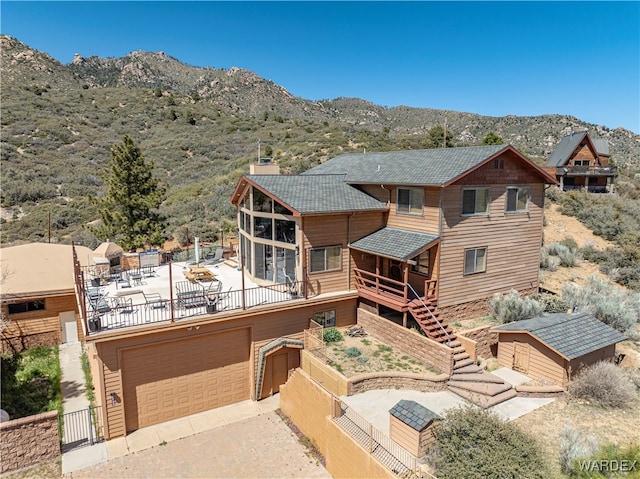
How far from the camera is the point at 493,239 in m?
17.4

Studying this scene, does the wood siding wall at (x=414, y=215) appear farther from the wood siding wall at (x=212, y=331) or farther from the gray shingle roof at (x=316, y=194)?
the wood siding wall at (x=212, y=331)

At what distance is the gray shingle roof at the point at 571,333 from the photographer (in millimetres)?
13164

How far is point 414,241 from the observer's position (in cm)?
1588

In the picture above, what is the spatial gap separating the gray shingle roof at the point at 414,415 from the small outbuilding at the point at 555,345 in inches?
221

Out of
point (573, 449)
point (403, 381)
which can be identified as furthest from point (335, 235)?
point (573, 449)

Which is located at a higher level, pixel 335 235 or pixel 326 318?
pixel 335 235

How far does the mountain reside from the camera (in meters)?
39.5

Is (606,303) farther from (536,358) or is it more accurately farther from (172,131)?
(172,131)

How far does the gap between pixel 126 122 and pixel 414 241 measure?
5965cm

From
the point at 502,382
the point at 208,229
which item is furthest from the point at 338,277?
the point at 208,229

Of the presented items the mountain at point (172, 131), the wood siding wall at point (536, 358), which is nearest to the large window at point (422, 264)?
the wood siding wall at point (536, 358)

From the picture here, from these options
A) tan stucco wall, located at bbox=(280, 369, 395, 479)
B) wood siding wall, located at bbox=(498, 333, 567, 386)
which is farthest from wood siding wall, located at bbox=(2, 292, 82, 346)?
wood siding wall, located at bbox=(498, 333, 567, 386)

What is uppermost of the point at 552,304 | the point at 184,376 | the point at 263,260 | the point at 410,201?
the point at 410,201

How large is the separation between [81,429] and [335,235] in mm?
11010
